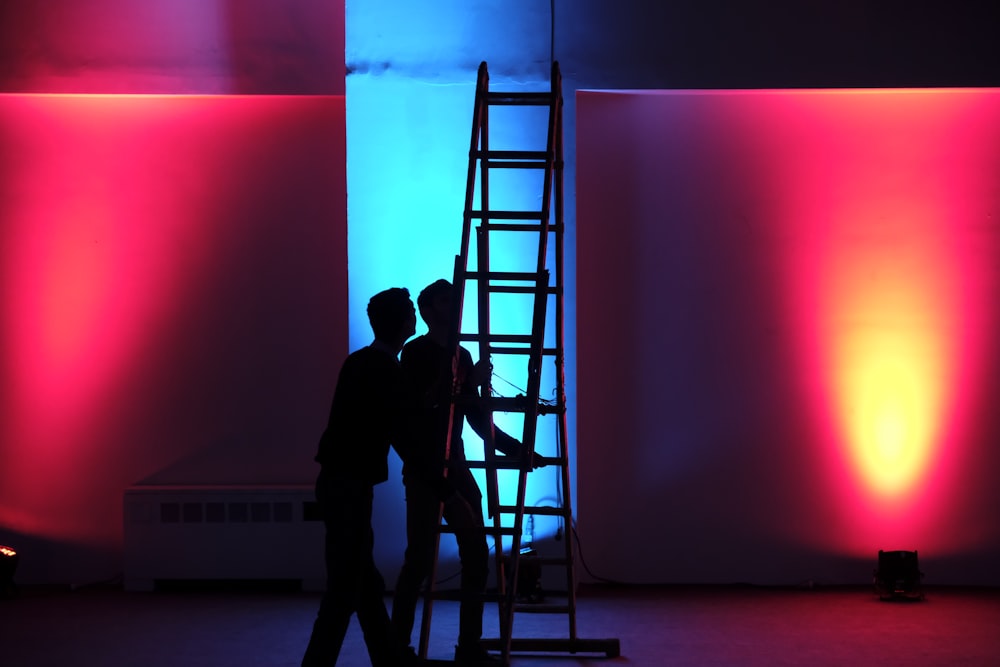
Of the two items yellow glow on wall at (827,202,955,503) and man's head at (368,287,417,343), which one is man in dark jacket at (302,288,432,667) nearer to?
man's head at (368,287,417,343)

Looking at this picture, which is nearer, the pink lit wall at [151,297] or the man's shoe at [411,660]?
the man's shoe at [411,660]

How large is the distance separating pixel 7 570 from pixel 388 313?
11.1ft

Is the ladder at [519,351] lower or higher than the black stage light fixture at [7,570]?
higher

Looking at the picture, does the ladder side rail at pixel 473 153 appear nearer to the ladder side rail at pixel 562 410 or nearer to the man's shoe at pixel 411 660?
the ladder side rail at pixel 562 410

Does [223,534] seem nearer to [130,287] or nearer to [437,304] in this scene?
[130,287]

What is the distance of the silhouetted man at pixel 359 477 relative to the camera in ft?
12.3

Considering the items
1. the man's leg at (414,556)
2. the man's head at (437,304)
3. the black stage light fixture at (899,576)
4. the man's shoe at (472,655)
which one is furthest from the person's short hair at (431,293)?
the black stage light fixture at (899,576)

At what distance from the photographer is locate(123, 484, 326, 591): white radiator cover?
607 centimetres

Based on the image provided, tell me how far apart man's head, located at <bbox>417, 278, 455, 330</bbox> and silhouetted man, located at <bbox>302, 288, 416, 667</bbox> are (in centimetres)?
58

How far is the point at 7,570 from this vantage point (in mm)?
6078

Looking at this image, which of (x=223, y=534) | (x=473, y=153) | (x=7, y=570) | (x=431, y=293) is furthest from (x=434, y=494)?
(x=7, y=570)

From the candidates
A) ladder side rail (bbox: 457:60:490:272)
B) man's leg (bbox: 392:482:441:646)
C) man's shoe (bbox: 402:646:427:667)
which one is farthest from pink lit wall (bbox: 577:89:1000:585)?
man's shoe (bbox: 402:646:427:667)

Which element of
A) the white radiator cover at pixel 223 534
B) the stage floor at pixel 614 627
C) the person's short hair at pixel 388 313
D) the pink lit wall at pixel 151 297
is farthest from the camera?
the pink lit wall at pixel 151 297

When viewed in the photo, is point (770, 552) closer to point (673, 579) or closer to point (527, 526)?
point (673, 579)
